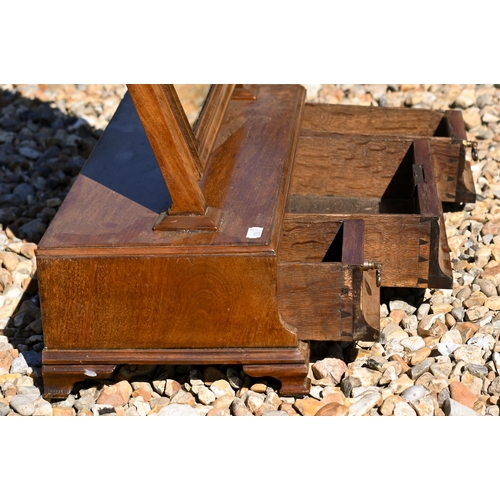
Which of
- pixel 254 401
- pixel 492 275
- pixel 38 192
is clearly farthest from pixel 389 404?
pixel 38 192

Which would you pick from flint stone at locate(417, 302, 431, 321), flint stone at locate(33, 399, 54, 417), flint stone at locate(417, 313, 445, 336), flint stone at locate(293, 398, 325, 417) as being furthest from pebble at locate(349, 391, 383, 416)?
flint stone at locate(33, 399, 54, 417)

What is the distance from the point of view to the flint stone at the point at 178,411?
3.18 metres

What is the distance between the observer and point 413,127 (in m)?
4.32

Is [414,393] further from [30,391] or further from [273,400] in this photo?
[30,391]

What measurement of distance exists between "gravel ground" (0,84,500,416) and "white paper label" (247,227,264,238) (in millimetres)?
514

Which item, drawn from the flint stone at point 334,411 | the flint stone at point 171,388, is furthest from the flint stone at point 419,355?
the flint stone at point 171,388

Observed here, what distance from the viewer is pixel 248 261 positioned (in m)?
3.04

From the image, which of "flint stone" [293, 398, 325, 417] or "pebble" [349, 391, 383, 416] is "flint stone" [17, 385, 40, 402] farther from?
"pebble" [349, 391, 383, 416]

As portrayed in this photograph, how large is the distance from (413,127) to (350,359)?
1.36 meters

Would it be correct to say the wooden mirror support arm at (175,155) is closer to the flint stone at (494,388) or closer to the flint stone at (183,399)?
the flint stone at (183,399)

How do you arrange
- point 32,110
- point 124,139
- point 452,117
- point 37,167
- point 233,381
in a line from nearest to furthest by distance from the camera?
point 233,381
point 124,139
point 452,117
point 37,167
point 32,110

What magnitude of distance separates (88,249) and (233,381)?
26.3 inches
